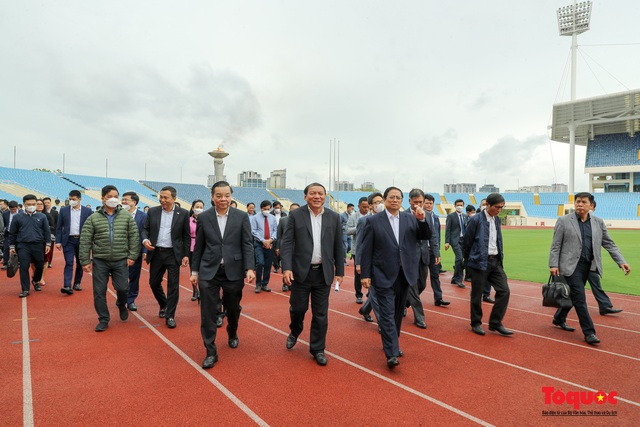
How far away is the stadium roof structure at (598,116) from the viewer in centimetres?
4538

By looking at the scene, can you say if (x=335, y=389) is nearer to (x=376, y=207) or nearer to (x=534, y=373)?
(x=534, y=373)

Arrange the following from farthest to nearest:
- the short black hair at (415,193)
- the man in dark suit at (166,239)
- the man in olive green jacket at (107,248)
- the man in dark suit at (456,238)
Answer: the man in dark suit at (456,238) < the man in dark suit at (166,239) < the man in olive green jacket at (107,248) < the short black hair at (415,193)

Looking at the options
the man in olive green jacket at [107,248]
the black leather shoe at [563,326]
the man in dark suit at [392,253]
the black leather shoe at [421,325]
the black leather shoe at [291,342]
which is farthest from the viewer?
the black leather shoe at [421,325]

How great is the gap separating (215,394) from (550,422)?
272cm

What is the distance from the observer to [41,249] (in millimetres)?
7387

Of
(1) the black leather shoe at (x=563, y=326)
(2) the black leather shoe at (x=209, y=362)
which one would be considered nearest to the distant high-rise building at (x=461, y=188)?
(1) the black leather shoe at (x=563, y=326)

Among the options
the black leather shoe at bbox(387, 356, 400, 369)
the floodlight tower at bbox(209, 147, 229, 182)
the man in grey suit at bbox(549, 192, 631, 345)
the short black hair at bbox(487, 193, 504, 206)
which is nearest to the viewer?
the black leather shoe at bbox(387, 356, 400, 369)

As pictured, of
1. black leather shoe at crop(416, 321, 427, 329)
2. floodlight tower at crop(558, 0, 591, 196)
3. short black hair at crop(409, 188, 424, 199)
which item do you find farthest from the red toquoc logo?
floodlight tower at crop(558, 0, 591, 196)

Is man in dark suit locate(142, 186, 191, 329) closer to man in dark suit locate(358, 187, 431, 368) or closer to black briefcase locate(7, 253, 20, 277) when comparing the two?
man in dark suit locate(358, 187, 431, 368)

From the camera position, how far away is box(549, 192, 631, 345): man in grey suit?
16.0ft

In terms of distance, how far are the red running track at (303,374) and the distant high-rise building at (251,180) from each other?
247 feet

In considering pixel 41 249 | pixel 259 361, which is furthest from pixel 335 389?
pixel 41 249

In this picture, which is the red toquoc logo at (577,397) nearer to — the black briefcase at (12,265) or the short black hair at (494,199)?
the short black hair at (494,199)

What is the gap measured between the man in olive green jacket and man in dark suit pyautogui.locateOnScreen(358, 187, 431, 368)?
352cm
